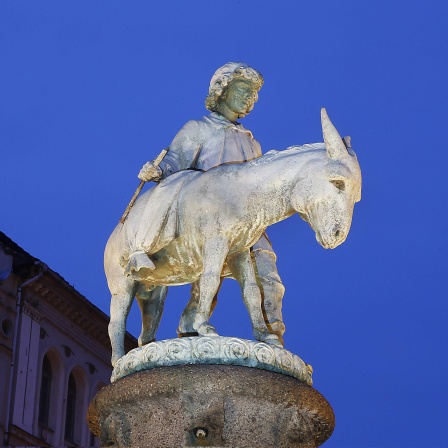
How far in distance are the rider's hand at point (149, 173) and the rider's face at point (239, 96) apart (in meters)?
1.12

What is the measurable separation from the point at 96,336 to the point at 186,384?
24407mm

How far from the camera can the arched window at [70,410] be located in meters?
29.5

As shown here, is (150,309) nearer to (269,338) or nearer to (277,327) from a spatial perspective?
(277,327)

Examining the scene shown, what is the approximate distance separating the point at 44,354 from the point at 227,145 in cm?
2103

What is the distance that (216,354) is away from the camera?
7.31 meters

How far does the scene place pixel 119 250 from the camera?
825 centimetres

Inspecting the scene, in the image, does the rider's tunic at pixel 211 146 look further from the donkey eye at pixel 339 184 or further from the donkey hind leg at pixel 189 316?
the donkey eye at pixel 339 184

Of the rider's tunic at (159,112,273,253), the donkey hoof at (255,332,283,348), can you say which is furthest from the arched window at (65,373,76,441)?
the donkey hoof at (255,332,283,348)

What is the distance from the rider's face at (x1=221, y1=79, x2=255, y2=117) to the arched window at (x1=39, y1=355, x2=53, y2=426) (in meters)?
20.5

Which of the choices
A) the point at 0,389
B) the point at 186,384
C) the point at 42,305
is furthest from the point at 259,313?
the point at 42,305

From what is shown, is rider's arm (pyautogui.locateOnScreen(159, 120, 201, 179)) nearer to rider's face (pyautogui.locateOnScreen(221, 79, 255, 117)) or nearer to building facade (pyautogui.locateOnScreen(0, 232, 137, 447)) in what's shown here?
rider's face (pyautogui.locateOnScreen(221, 79, 255, 117))

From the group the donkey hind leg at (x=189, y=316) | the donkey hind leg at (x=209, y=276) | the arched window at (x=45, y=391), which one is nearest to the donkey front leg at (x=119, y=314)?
the donkey hind leg at (x=189, y=316)

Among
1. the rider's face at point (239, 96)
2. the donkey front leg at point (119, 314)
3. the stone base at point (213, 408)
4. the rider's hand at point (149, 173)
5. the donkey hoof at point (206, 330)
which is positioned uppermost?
the rider's face at point (239, 96)

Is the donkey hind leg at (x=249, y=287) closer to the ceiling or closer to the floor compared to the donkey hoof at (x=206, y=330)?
closer to the ceiling
